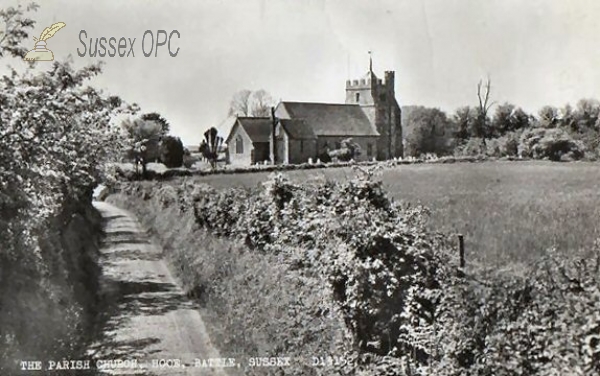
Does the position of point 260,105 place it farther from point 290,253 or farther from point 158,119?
point 290,253

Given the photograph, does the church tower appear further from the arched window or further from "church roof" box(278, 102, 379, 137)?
the arched window

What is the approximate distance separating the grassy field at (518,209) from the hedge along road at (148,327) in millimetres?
4512

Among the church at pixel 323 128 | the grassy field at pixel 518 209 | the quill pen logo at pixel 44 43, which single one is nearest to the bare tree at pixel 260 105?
the church at pixel 323 128

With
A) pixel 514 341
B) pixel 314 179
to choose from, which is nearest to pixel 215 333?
pixel 314 179

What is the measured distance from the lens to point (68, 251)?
62.3 feet

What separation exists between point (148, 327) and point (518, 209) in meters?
9.06

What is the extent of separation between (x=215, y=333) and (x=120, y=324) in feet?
10.5

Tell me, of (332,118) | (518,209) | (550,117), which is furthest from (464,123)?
(518,209)

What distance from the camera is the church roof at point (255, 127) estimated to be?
40156mm

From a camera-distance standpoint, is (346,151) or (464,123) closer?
(346,151)

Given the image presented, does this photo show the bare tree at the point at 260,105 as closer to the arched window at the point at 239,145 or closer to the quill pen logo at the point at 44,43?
the arched window at the point at 239,145

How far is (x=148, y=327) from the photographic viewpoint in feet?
49.4

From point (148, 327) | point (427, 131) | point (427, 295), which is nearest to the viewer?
point (427, 295)

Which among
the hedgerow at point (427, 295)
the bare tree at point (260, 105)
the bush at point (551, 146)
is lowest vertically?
A: the hedgerow at point (427, 295)
